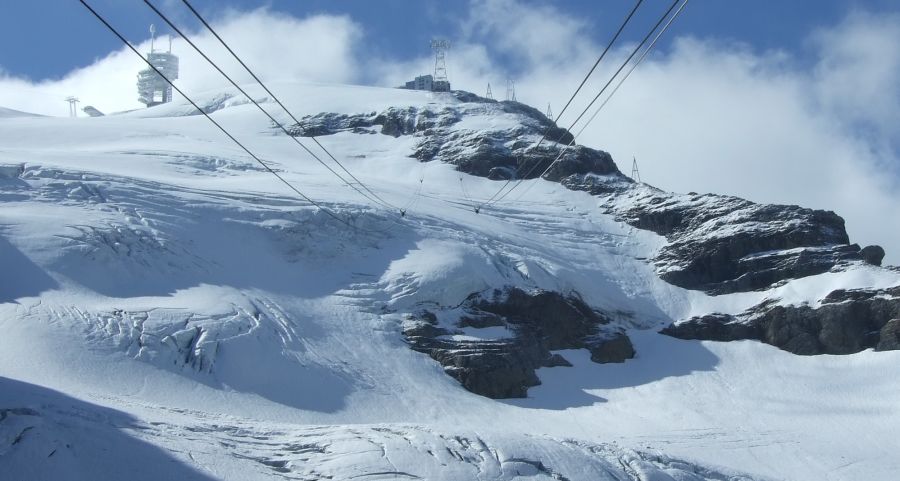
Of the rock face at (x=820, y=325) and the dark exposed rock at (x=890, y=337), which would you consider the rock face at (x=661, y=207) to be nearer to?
the rock face at (x=820, y=325)

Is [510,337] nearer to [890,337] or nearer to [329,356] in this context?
[329,356]

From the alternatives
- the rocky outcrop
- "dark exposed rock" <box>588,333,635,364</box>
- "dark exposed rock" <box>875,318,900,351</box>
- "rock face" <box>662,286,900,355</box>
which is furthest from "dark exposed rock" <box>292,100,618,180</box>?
"dark exposed rock" <box>875,318,900,351</box>

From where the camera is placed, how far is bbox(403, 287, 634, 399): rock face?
3934 cm

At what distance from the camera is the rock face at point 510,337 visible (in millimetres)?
39344

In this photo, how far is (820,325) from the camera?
155 ft

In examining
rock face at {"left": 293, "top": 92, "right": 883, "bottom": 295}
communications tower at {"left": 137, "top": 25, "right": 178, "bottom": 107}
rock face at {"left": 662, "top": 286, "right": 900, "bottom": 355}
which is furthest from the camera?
communications tower at {"left": 137, "top": 25, "right": 178, "bottom": 107}

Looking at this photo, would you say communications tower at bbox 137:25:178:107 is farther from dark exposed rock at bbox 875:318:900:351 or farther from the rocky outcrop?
dark exposed rock at bbox 875:318:900:351

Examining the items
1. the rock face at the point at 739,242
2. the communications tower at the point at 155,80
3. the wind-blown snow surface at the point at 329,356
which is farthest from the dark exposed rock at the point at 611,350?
the communications tower at the point at 155,80

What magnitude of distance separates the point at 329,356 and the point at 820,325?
26.1m

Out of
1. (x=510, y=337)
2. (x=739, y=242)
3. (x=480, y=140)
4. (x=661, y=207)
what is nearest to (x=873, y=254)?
(x=739, y=242)

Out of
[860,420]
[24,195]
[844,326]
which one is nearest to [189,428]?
[24,195]

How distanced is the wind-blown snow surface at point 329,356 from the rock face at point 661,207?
1.76m

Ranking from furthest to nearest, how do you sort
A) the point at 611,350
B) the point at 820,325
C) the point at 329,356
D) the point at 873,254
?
the point at 873,254 → the point at 820,325 → the point at 611,350 → the point at 329,356

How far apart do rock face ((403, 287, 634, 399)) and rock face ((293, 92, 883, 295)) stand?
922cm
